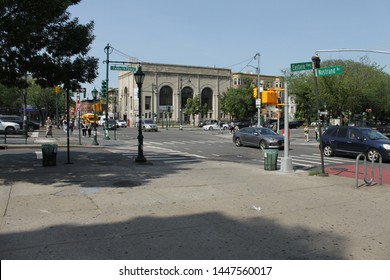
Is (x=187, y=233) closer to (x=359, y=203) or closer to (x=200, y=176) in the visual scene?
(x=359, y=203)

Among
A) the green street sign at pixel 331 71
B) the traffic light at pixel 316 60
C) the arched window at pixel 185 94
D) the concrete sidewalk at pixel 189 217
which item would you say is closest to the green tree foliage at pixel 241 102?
the arched window at pixel 185 94

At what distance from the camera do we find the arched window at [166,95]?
314 feet

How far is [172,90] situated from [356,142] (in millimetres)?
80859

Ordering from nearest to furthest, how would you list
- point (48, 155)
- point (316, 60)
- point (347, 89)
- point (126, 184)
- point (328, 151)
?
point (126, 184)
point (316, 60)
point (48, 155)
point (328, 151)
point (347, 89)

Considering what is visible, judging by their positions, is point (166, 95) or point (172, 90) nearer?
point (166, 95)

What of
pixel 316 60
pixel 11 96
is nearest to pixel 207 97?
pixel 11 96

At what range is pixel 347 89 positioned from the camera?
1478 inches

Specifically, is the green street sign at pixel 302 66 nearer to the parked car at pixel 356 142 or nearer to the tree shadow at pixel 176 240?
the parked car at pixel 356 142

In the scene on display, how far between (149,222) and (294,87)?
177 ft

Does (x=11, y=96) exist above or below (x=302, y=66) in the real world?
above

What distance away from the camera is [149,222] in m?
6.54

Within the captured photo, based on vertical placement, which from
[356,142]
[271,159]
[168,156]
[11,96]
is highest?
[11,96]

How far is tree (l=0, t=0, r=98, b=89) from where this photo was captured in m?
10.3

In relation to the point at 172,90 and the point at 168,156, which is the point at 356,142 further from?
the point at 172,90
